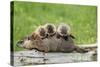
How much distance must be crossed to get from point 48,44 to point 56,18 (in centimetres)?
36

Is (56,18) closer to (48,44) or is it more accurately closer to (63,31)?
(63,31)

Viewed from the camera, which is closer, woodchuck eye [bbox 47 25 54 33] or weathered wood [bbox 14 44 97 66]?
weathered wood [bbox 14 44 97 66]

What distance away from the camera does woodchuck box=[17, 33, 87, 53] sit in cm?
237

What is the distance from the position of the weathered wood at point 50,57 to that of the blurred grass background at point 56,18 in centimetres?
11

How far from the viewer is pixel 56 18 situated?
8.21ft

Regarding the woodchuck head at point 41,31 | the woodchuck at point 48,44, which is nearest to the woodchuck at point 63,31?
the woodchuck at point 48,44

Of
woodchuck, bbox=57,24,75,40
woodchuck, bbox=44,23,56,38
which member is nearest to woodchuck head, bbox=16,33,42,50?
woodchuck, bbox=44,23,56,38

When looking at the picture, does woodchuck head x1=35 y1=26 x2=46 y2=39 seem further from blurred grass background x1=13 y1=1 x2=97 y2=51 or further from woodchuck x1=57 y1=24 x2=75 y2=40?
woodchuck x1=57 y1=24 x2=75 y2=40

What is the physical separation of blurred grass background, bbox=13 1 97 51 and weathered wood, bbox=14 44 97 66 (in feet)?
0.35

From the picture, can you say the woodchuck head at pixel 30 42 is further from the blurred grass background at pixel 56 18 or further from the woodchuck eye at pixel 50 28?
the woodchuck eye at pixel 50 28

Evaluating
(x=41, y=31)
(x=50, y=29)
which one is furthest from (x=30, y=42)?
(x=50, y=29)
